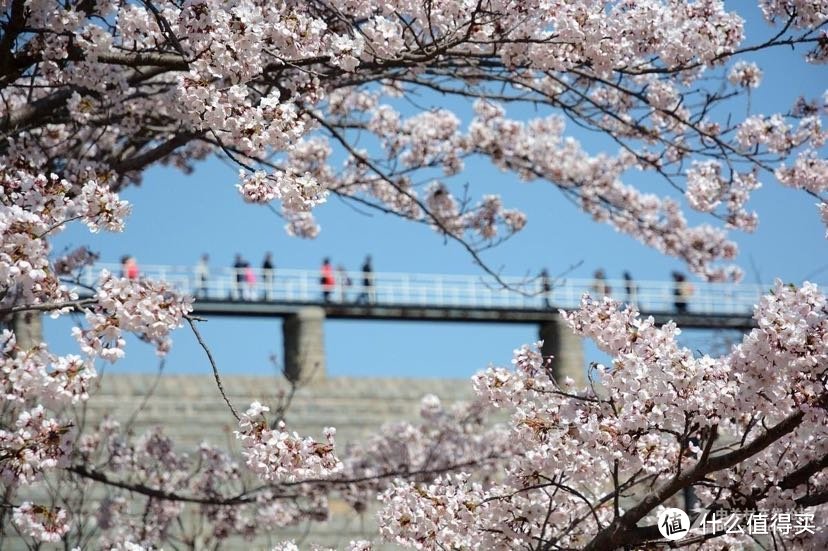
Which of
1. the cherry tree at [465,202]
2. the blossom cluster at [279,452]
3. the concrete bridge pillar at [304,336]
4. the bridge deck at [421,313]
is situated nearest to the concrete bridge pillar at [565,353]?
the bridge deck at [421,313]

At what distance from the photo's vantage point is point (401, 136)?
35.5 feet

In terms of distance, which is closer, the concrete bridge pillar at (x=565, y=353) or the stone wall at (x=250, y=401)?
the stone wall at (x=250, y=401)

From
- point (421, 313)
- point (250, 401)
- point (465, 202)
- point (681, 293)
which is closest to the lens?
point (465, 202)

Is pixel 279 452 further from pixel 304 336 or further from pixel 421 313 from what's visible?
pixel 421 313

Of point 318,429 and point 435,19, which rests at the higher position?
point 435,19

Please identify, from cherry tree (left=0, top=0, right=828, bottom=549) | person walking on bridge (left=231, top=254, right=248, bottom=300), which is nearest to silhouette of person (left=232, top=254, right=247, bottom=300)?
person walking on bridge (left=231, top=254, right=248, bottom=300)

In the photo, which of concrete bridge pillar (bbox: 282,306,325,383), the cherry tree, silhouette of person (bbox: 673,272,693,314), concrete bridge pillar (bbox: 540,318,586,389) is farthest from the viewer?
silhouette of person (bbox: 673,272,693,314)

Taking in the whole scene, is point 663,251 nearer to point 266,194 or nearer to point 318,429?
point 266,194

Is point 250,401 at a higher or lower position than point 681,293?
lower

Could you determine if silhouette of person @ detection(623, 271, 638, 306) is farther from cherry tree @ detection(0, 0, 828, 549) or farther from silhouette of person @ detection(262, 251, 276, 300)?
cherry tree @ detection(0, 0, 828, 549)

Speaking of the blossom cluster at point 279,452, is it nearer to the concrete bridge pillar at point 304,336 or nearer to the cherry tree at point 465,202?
the cherry tree at point 465,202

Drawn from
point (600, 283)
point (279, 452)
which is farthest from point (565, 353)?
point (279, 452)

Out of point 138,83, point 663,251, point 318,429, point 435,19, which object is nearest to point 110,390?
point 318,429

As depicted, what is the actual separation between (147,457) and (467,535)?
5.37 m
